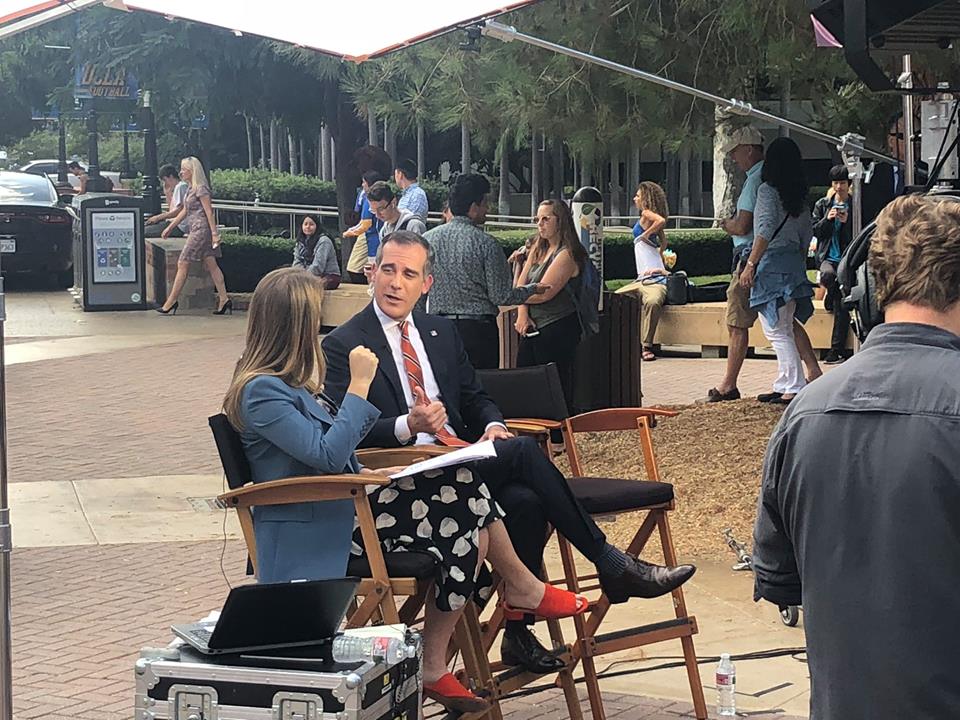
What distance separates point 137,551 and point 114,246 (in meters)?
11.9

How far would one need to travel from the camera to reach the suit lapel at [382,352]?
525 centimetres

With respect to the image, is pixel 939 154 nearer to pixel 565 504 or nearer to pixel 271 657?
pixel 565 504

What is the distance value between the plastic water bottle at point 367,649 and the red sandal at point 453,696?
29.9 inches

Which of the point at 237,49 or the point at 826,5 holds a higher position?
the point at 237,49

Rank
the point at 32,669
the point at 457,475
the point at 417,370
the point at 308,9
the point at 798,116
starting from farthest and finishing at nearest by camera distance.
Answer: the point at 798,116
the point at 308,9
the point at 32,669
the point at 417,370
the point at 457,475

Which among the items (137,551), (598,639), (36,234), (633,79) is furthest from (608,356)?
(36,234)

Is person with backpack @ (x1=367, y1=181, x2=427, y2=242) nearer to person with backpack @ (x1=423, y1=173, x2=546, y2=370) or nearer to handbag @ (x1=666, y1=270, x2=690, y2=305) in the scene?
person with backpack @ (x1=423, y1=173, x2=546, y2=370)

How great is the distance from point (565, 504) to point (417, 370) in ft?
2.62

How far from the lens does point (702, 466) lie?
28.3ft

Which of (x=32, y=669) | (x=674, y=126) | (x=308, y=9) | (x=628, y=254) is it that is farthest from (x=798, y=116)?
(x=32, y=669)

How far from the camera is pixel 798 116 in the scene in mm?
30781

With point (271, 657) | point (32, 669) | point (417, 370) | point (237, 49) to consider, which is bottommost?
point (32, 669)

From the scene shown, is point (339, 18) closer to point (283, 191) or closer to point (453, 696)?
point (453, 696)

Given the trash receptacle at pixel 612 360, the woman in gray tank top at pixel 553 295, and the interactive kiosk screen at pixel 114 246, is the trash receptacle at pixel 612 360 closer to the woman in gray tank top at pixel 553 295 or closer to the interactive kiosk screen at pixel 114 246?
the woman in gray tank top at pixel 553 295
